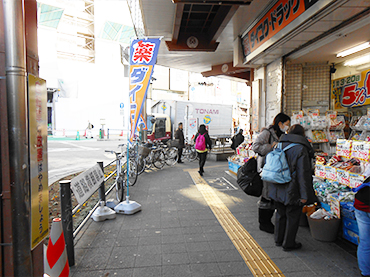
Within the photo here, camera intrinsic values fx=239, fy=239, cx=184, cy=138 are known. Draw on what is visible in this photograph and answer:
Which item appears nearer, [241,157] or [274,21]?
[274,21]

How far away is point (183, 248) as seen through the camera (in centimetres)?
348

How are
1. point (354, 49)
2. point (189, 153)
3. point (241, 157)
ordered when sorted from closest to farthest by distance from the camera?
point (354, 49), point (241, 157), point (189, 153)

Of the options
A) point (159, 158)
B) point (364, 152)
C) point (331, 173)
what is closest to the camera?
point (364, 152)

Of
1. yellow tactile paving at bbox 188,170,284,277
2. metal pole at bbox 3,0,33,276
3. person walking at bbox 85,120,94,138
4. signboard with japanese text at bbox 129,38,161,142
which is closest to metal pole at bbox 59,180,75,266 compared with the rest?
metal pole at bbox 3,0,33,276

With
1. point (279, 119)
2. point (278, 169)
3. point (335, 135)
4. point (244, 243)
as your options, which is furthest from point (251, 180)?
point (335, 135)

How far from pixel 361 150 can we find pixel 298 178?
5.40 feet

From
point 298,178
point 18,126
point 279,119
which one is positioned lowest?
point 298,178

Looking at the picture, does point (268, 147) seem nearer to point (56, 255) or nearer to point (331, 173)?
point (331, 173)

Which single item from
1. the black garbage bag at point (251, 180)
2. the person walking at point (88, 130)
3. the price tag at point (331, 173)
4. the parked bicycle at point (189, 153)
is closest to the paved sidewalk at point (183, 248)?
the black garbage bag at point (251, 180)

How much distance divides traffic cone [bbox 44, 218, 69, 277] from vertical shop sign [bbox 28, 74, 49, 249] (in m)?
0.50

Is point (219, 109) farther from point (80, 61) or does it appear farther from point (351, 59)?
point (80, 61)

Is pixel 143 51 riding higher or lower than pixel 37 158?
higher

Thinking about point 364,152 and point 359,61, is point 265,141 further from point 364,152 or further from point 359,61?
point 359,61

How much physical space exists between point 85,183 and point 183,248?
182 centimetres
